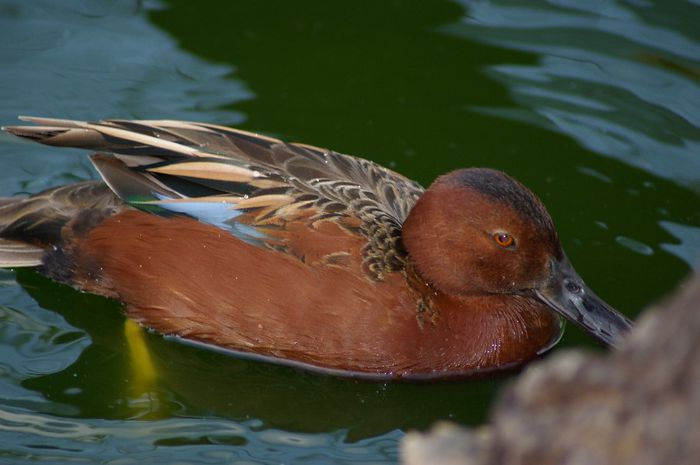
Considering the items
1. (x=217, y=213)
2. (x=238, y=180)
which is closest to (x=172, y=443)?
(x=217, y=213)

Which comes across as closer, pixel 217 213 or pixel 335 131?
pixel 217 213

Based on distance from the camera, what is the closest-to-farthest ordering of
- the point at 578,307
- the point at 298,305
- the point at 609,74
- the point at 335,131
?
the point at 298,305 → the point at 578,307 → the point at 335,131 → the point at 609,74

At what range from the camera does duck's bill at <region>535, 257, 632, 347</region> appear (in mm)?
5926

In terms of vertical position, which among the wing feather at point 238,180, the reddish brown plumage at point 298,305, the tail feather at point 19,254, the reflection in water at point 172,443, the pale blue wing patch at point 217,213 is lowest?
the reflection in water at point 172,443

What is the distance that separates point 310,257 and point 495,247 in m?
1.00

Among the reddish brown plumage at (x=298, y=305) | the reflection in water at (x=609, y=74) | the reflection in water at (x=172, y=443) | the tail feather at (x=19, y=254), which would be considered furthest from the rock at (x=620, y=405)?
the reflection in water at (x=609, y=74)

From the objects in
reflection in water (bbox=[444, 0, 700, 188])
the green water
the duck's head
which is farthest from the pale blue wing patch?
reflection in water (bbox=[444, 0, 700, 188])

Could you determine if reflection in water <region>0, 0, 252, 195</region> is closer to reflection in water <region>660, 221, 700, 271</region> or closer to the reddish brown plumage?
the reddish brown plumage

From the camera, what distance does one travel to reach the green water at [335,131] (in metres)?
5.77

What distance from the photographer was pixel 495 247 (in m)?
5.87

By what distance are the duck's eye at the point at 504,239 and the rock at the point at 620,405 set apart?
11.3 feet

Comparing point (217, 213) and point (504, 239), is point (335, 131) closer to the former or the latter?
point (217, 213)

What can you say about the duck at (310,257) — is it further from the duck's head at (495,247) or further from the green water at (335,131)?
the green water at (335,131)

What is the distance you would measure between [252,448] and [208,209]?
4.44 ft
